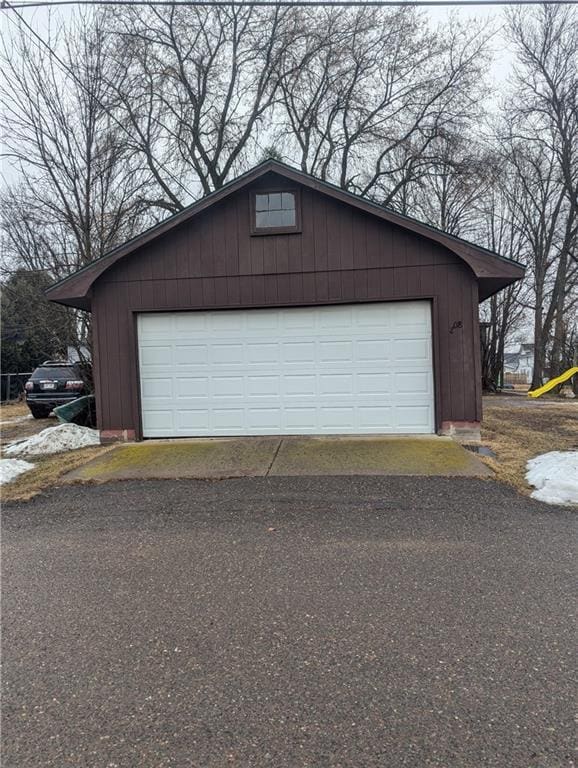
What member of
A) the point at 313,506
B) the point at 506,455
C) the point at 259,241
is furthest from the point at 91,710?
the point at 259,241

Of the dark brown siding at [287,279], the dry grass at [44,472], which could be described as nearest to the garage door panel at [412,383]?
the dark brown siding at [287,279]

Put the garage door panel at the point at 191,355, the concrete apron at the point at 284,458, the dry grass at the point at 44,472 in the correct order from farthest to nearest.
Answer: the garage door panel at the point at 191,355
the concrete apron at the point at 284,458
the dry grass at the point at 44,472

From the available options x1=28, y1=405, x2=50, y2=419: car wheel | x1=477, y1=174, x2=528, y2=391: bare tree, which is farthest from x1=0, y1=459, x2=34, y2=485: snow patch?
x1=477, y1=174, x2=528, y2=391: bare tree

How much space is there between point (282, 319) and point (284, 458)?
8.84 ft

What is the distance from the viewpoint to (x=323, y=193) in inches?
342

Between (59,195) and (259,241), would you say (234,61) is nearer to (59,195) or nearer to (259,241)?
(59,195)

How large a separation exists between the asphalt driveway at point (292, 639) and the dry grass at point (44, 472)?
1146mm

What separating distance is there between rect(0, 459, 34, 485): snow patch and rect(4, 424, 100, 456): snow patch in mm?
795

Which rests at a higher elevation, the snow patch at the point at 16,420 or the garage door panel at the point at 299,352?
the garage door panel at the point at 299,352

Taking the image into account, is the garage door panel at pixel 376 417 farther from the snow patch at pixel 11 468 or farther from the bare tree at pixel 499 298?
the bare tree at pixel 499 298

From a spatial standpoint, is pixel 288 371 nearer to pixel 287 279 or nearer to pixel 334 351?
pixel 334 351

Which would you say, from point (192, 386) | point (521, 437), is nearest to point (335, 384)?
point (192, 386)

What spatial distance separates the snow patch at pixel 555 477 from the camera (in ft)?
18.2

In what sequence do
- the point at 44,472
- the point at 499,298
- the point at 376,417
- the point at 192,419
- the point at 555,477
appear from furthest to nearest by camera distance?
the point at 499,298
the point at 192,419
the point at 376,417
the point at 44,472
the point at 555,477
